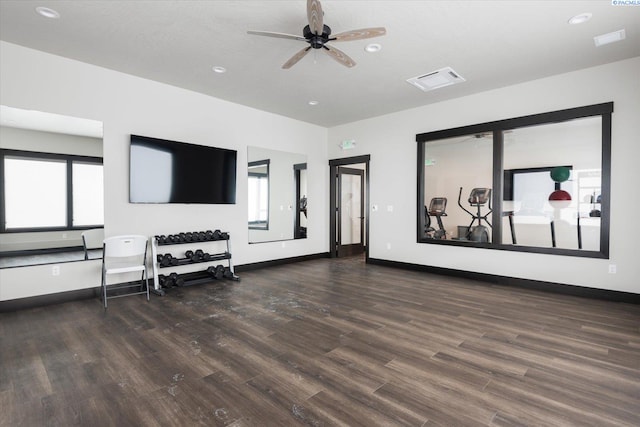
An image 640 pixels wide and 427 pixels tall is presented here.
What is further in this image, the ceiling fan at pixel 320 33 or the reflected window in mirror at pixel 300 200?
the reflected window in mirror at pixel 300 200

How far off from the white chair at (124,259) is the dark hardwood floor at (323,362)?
12.5 inches

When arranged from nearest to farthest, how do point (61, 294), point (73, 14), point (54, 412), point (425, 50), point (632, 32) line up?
point (54, 412)
point (73, 14)
point (632, 32)
point (425, 50)
point (61, 294)

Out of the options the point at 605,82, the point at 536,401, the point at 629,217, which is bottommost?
the point at 536,401

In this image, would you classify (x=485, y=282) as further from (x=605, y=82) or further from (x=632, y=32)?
(x=632, y=32)

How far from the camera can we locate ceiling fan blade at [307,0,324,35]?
8.39 feet

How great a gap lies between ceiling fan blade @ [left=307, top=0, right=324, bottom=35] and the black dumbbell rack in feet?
11.7

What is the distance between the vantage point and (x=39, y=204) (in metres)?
4.79

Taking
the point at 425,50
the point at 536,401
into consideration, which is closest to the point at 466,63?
the point at 425,50

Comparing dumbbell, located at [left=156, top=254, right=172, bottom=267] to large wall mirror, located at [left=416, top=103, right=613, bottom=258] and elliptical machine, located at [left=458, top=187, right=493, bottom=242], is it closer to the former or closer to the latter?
large wall mirror, located at [left=416, top=103, right=613, bottom=258]

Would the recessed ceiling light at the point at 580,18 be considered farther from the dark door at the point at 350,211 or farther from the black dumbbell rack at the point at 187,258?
the black dumbbell rack at the point at 187,258

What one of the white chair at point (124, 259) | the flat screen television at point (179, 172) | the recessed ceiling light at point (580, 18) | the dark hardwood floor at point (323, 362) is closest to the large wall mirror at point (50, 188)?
the white chair at point (124, 259)

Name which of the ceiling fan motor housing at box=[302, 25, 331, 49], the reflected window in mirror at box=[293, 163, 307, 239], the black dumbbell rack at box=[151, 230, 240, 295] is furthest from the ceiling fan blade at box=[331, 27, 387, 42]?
the reflected window in mirror at box=[293, 163, 307, 239]

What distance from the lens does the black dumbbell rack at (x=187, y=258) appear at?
4.70 meters

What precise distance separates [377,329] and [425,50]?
3290 mm
